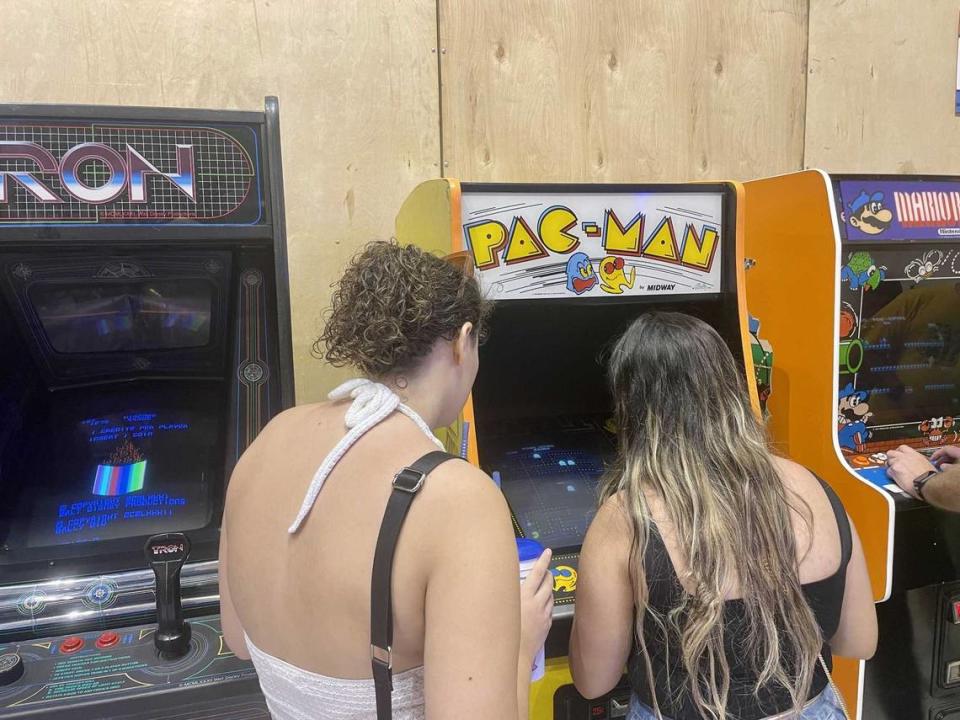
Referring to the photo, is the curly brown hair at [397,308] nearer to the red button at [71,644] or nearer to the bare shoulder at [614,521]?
the bare shoulder at [614,521]

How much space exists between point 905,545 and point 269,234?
162 cm

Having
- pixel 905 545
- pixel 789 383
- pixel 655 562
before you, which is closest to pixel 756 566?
pixel 655 562

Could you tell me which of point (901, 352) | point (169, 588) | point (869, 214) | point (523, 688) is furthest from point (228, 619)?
point (901, 352)

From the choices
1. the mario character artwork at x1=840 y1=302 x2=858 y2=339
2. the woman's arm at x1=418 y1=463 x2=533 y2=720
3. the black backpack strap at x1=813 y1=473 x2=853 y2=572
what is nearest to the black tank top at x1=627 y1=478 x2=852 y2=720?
the black backpack strap at x1=813 y1=473 x2=853 y2=572

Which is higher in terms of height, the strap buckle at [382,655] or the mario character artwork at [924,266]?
the mario character artwork at [924,266]

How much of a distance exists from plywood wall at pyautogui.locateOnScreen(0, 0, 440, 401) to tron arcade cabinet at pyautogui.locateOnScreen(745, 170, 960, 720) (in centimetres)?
120

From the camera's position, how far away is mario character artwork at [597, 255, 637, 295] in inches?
63.5

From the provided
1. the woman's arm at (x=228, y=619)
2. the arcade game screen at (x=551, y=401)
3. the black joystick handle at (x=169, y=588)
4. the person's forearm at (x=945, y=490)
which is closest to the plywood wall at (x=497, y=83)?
the arcade game screen at (x=551, y=401)

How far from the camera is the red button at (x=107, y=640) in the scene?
122 cm

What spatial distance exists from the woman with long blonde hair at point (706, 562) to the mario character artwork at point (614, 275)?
37 cm

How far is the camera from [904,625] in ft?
5.55

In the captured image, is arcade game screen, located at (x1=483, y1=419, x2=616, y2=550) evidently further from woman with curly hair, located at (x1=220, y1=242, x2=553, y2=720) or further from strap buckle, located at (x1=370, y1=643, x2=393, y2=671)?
strap buckle, located at (x1=370, y1=643, x2=393, y2=671)

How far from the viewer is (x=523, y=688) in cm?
96

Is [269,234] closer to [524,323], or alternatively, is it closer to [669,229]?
[524,323]
